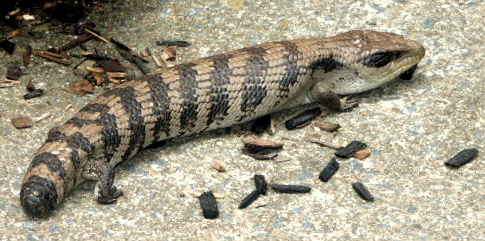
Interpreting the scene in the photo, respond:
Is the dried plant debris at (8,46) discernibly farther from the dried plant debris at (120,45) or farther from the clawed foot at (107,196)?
the clawed foot at (107,196)

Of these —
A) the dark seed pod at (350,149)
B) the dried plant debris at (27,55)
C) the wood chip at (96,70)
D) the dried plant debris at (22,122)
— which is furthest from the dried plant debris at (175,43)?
the dark seed pod at (350,149)

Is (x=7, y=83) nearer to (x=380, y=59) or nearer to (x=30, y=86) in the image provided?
(x=30, y=86)

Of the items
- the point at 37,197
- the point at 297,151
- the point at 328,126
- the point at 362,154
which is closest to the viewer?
the point at 37,197

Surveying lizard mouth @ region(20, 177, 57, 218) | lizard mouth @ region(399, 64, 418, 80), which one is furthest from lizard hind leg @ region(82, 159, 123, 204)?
lizard mouth @ region(399, 64, 418, 80)

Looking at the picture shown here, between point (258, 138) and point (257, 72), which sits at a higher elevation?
point (257, 72)

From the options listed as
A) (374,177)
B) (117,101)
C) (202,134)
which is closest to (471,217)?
(374,177)

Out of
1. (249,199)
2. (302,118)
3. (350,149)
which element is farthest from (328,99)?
(249,199)

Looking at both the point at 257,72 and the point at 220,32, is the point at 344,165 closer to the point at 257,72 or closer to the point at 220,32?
the point at 257,72
